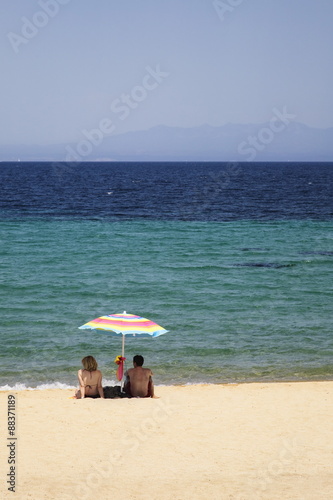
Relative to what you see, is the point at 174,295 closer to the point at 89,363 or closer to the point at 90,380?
the point at 90,380

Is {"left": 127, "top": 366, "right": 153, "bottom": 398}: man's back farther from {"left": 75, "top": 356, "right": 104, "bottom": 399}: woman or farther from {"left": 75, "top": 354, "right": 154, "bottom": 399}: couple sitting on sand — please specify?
{"left": 75, "top": 356, "right": 104, "bottom": 399}: woman

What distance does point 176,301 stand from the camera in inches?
953

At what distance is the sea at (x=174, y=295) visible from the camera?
1744 centimetres

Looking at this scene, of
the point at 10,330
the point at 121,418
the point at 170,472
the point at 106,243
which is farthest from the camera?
the point at 106,243

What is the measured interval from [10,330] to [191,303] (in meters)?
7.05

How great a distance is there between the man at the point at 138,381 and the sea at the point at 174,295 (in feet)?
7.75

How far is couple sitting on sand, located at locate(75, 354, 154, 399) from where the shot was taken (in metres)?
13.5

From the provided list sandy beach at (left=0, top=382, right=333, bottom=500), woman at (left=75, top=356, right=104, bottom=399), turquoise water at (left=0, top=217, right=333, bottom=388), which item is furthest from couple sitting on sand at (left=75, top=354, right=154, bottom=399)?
turquoise water at (left=0, top=217, right=333, bottom=388)

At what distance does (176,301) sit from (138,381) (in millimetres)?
10615

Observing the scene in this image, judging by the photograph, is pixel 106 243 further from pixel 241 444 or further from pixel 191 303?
pixel 241 444

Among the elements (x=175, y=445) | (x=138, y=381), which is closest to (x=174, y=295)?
(x=138, y=381)

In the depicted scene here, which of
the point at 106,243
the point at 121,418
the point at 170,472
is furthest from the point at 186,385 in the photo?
the point at 106,243

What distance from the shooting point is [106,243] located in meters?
38.2

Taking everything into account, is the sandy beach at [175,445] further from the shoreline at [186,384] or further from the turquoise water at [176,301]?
the turquoise water at [176,301]
